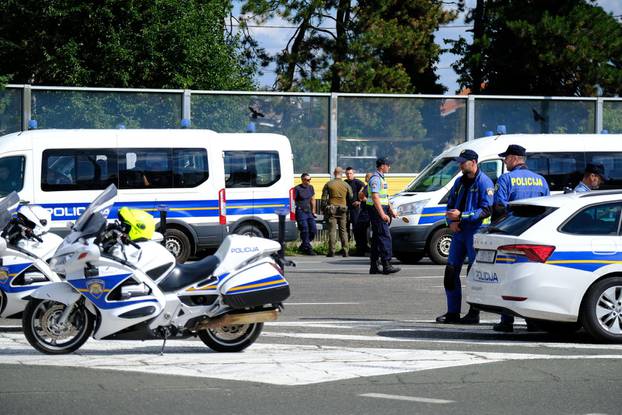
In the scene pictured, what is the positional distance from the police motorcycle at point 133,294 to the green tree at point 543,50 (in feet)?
117

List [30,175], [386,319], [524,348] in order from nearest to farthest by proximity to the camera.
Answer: [524,348] < [386,319] < [30,175]

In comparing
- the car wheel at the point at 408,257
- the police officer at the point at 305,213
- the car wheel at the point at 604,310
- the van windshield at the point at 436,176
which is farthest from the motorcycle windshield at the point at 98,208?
the police officer at the point at 305,213

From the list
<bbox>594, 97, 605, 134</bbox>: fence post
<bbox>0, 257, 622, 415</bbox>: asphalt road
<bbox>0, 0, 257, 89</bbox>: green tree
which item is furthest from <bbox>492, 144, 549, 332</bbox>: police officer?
<bbox>0, 0, 257, 89</bbox>: green tree

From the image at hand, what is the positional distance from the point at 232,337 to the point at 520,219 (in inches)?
115

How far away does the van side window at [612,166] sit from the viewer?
23.2 m

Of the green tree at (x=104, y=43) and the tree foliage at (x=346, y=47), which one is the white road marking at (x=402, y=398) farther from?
the tree foliage at (x=346, y=47)

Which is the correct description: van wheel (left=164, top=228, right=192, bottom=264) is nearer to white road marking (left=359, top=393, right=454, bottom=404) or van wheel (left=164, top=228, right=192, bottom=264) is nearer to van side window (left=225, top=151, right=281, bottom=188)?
van side window (left=225, top=151, right=281, bottom=188)

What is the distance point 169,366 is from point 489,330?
12.8 ft

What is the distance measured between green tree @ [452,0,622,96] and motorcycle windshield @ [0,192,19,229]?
34.1 metres

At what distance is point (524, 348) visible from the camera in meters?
10.6

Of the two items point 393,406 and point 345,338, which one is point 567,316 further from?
point 393,406

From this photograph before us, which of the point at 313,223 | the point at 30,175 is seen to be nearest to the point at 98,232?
the point at 30,175

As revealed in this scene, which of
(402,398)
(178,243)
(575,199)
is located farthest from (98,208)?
(178,243)

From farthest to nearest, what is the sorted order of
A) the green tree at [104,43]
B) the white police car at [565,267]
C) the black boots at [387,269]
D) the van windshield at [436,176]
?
the green tree at [104,43] → the van windshield at [436,176] → the black boots at [387,269] → the white police car at [565,267]
